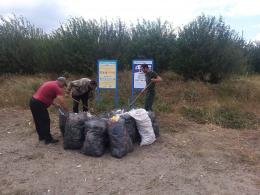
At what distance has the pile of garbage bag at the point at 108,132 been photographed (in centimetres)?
672

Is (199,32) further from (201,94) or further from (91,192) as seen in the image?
(91,192)

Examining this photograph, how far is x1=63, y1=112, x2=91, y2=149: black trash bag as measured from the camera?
276 inches

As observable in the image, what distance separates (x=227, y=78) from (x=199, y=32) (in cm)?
221

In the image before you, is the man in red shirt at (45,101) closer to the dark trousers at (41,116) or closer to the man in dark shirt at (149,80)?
the dark trousers at (41,116)

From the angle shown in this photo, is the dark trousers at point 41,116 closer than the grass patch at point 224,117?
Yes

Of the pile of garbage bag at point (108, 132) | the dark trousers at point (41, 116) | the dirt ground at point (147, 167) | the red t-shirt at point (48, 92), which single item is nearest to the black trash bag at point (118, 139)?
the pile of garbage bag at point (108, 132)

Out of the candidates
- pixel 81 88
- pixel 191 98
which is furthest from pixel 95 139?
pixel 191 98

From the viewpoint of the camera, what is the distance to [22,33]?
1691 cm

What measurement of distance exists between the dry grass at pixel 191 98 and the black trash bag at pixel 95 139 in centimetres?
366

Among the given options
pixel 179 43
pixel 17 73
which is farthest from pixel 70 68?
pixel 179 43

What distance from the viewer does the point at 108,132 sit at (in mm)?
6820

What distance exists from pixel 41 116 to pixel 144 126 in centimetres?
211

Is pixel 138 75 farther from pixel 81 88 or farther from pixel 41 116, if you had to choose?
pixel 41 116

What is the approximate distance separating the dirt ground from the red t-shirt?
0.95m
